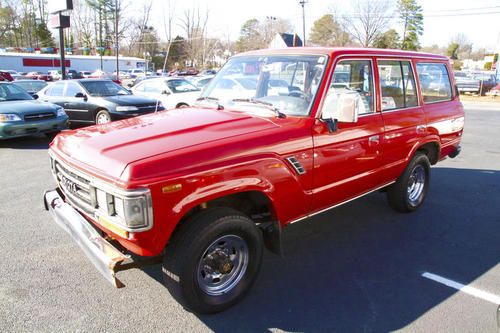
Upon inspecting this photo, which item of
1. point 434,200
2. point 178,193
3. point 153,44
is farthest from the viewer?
point 153,44

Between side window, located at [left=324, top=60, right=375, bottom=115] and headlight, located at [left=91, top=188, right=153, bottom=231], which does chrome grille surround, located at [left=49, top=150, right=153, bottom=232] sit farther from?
side window, located at [left=324, top=60, right=375, bottom=115]

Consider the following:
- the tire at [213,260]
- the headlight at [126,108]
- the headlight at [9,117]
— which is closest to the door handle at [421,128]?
the tire at [213,260]

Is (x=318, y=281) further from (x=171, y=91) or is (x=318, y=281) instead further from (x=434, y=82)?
(x=171, y=91)

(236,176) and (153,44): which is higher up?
(153,44)

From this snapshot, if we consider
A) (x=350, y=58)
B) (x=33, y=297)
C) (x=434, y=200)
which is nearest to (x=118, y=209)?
(x=33, y=297)

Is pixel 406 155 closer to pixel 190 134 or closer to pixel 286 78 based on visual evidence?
pixel 286 78

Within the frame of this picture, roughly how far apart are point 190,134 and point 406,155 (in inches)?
115

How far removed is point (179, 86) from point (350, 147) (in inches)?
415

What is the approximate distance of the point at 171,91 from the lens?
41.5 ft

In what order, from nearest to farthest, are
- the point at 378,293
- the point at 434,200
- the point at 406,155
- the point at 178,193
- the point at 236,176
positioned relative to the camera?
the point at 178,193, the point at 236,176, the point at 378,293, the point at 406,155, the point at 434,200

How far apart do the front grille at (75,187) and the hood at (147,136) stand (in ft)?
0.47

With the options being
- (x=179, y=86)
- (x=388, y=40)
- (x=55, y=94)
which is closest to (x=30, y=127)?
(x=55, y=94)

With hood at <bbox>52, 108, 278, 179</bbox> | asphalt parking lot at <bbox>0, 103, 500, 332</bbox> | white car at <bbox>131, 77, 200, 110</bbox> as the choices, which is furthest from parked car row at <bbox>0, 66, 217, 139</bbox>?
hood at <bbox>52, 108, 278, 179</bbox>

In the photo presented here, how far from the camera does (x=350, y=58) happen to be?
387 cm
